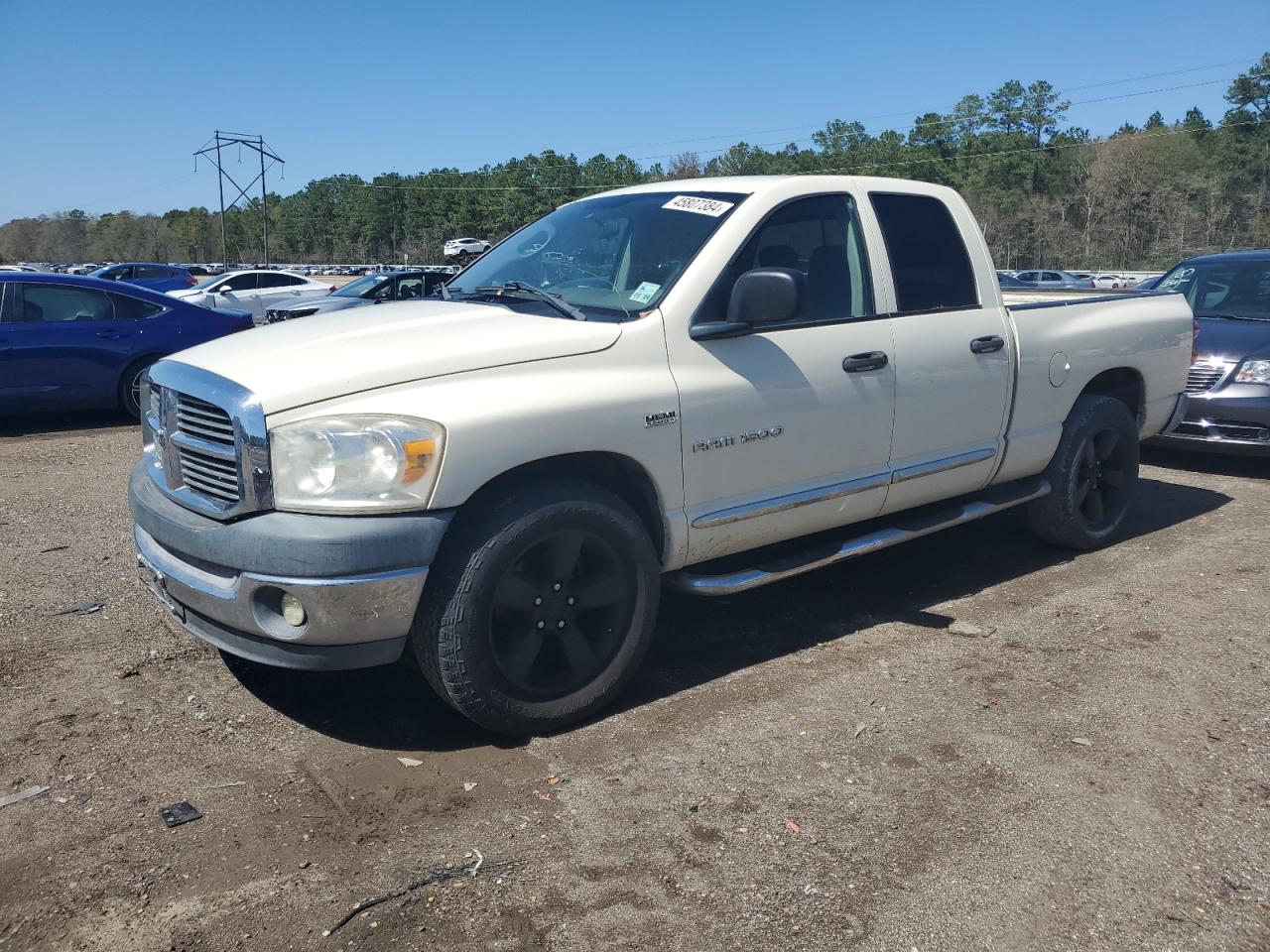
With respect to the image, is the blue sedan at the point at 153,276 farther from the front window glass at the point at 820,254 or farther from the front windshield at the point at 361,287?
the front window glass at the point at 820,254

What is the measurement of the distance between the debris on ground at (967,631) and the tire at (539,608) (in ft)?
5.48

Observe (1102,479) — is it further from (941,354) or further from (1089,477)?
(941,354)

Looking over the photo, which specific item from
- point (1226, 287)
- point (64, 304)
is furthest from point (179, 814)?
point (1226, 287)

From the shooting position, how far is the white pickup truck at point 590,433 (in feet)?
10.8

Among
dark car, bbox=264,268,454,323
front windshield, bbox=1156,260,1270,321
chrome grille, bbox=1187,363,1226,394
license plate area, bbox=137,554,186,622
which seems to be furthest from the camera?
dark car, bbox=264,268,454,323

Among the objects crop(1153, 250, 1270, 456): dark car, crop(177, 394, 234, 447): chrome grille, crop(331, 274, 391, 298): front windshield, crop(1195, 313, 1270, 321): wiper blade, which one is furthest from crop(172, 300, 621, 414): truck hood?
crop(331, 274, 391, 298): front windshield

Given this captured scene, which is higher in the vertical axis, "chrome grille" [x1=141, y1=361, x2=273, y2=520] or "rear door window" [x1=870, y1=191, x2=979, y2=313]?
"rear door window" [x1=870, y1=191, x2=979, y2=313]

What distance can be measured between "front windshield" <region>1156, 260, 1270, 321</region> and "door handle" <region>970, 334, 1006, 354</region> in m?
4.81

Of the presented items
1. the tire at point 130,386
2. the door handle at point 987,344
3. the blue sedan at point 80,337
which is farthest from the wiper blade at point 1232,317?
the tire at point 130,386

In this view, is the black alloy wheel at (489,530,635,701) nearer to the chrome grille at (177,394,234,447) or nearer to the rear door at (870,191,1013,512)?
the chrome grille at (177,394,234,447)

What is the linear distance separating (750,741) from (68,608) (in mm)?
3310

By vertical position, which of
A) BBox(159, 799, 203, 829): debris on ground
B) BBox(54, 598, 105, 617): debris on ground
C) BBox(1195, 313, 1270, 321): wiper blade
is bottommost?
BBox(159, 799, 203, 829): debris on ground

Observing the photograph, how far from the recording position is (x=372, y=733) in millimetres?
3758

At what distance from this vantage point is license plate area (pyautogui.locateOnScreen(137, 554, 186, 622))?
365 centimetres
